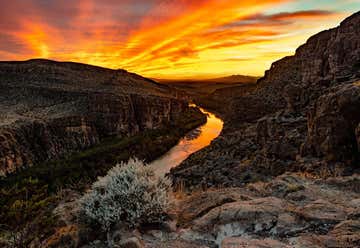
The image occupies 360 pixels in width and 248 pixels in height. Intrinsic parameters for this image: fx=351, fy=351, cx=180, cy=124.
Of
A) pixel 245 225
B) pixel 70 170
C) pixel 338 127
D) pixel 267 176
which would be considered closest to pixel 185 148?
pixel 70 170

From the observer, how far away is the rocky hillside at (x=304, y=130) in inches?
493

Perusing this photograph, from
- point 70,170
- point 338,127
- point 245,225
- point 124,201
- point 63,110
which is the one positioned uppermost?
point 338,127

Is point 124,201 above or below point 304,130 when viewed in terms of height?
above

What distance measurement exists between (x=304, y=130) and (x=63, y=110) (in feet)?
203

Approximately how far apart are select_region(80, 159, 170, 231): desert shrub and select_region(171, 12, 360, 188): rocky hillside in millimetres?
5768

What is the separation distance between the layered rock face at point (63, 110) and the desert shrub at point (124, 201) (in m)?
42.2

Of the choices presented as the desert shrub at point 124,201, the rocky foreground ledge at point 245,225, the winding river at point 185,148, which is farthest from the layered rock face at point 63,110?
the rocky foreground ledge at point 245,225

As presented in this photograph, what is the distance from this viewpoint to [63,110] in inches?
2872

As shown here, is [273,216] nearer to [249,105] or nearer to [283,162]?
[283,162]

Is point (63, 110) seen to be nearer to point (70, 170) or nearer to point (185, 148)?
point (185, 148)

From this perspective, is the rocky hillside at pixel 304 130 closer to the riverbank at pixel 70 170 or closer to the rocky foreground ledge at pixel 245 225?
the rocky foreground ledge at pixel 245 225

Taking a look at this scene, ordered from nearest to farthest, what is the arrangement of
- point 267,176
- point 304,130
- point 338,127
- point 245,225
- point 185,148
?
point 245,225 < point 338,127 < point 267,176 < point 304,130 < point 185,148

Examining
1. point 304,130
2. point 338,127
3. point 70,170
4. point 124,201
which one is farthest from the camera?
point 70,170

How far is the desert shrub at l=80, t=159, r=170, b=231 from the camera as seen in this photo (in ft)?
19.8
